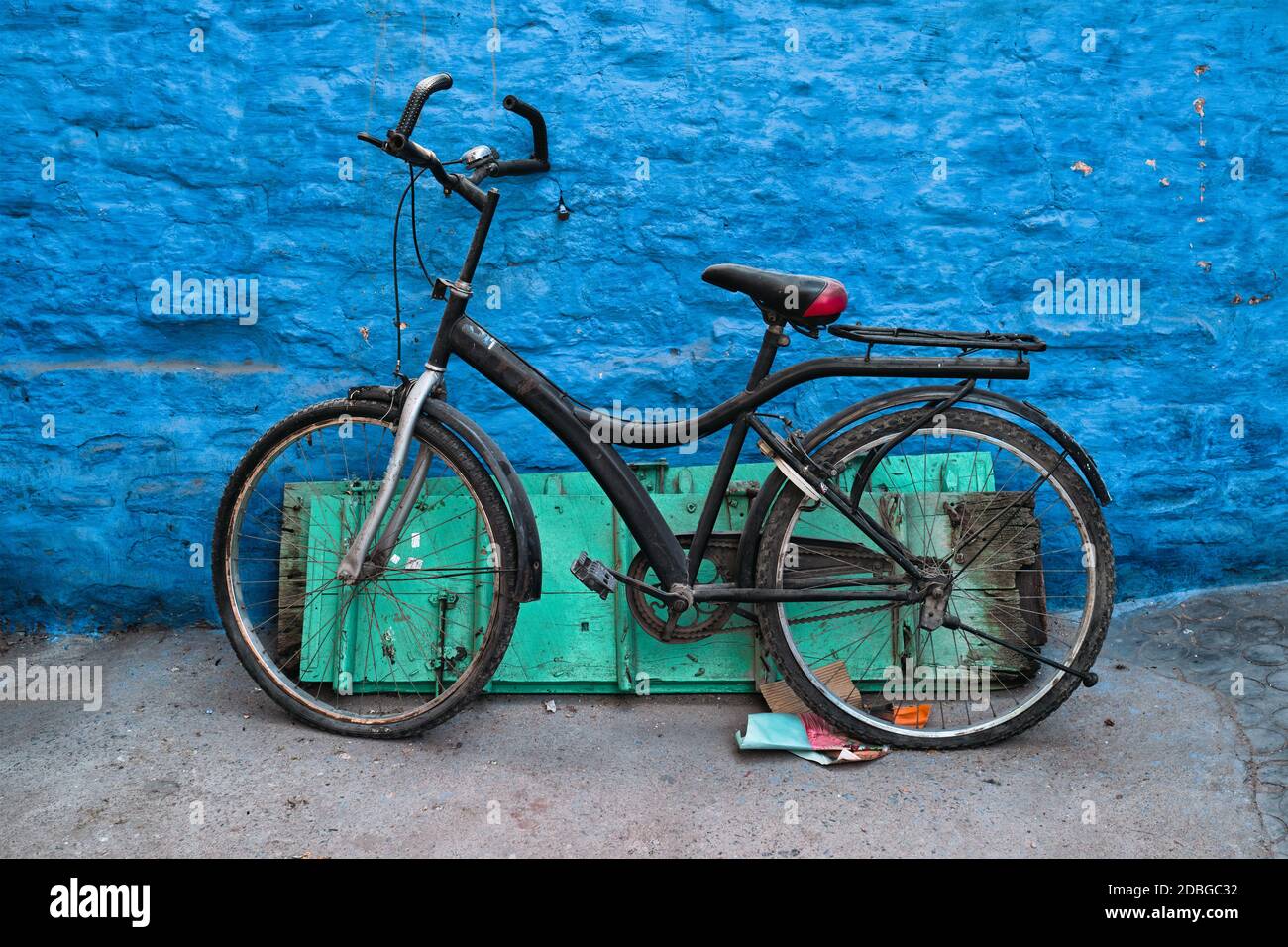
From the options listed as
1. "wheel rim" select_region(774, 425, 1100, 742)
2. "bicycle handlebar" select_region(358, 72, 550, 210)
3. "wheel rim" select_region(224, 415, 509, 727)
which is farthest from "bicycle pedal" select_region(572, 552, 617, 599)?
"bicycle handlebar" select_region(358, 72, 550, 210)

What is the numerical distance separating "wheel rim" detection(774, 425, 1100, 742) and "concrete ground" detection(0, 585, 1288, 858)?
0.56 ft

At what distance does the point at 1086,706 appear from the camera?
3506 mm

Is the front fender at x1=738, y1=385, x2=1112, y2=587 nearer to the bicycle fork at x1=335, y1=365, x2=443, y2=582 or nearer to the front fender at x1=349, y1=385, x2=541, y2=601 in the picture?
the front fender at x1=349, y1=385, x2=541, y2=601

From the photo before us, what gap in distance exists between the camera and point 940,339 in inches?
121

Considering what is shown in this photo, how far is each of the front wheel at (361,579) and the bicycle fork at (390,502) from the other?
0.19 ft

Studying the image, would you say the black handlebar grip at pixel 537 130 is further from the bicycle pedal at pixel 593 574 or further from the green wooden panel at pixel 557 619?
the bicycle pedal at pixel 593 574

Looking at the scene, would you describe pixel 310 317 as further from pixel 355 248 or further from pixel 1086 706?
pixel 1086 706

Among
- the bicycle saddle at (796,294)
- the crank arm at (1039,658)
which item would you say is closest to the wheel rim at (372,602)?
the bicycle saddle at (796,294)

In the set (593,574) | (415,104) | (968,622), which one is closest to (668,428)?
(593,574)

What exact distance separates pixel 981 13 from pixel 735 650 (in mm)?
2559

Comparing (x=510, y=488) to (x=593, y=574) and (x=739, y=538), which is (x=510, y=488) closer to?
(x=593, y=574)

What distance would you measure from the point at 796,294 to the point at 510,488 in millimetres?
1073

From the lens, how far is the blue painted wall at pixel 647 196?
152 inches
